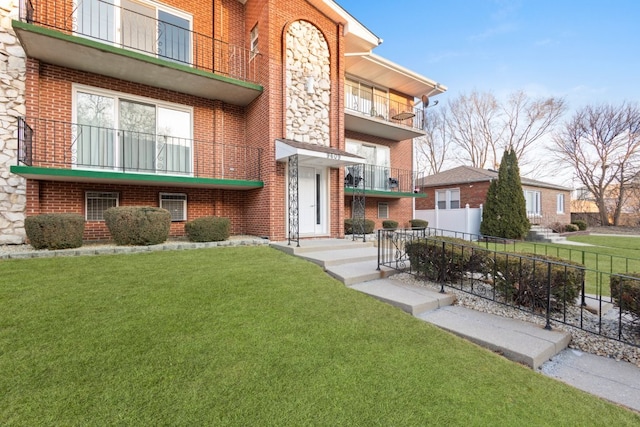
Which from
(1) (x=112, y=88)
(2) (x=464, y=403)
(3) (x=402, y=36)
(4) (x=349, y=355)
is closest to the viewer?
(2) (x=464, y=403)

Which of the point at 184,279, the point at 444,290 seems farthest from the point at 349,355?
the point at 184,279

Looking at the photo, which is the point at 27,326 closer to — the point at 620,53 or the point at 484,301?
the point at 484,301

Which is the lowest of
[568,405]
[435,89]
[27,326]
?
[568,405]

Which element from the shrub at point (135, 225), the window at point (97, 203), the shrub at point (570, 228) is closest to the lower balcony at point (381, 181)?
the shrub at point (135, 225)

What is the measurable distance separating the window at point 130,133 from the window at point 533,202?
21891 mm

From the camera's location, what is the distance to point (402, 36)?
18.3m

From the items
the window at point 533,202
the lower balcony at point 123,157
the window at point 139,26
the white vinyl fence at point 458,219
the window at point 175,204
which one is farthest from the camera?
the window at point 533,202

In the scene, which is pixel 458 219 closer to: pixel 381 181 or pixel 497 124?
pixel 381 181

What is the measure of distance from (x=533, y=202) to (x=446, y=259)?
20.2 m

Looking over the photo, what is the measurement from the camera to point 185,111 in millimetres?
9445

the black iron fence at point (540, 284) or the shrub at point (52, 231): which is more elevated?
the shrub at point (52, 231)

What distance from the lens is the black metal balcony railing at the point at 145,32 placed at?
24.9 feet

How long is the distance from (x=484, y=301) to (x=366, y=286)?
1.96 metres

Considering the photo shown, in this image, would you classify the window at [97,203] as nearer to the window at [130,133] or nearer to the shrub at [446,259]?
the window at [130,133]
